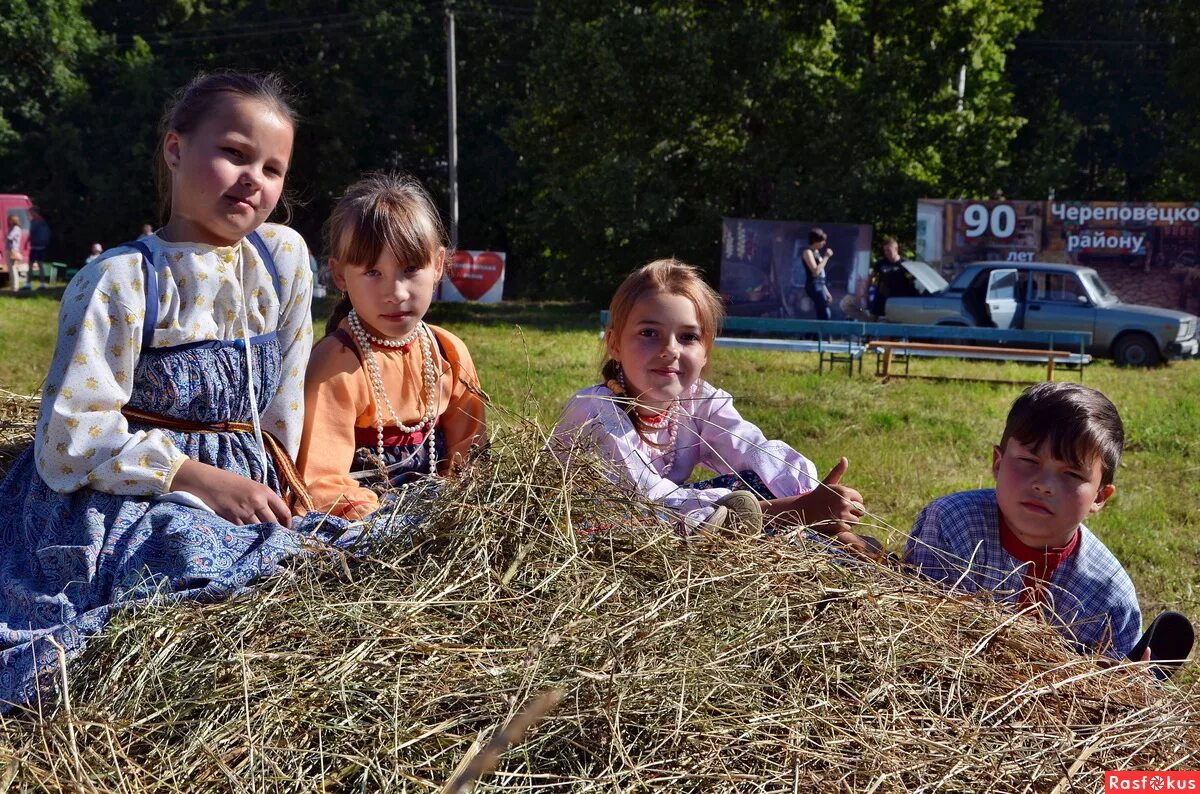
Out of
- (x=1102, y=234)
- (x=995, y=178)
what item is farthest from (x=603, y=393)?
(x=995, y=178)

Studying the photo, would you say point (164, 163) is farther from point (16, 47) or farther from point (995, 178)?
point (16, 47)

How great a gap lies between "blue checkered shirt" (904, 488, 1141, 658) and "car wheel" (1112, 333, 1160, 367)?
11.6 metres

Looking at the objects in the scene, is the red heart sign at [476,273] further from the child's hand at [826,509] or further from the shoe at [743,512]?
the shoe at [743,512]

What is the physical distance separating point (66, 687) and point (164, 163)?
1359 millimetres

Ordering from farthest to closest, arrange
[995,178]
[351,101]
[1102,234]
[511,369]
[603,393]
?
[351,101] < [995,178] < [1102,234] < [511,369] < [603,393]

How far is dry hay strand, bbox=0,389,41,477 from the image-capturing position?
337 centimetres

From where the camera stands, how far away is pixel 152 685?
2141mm

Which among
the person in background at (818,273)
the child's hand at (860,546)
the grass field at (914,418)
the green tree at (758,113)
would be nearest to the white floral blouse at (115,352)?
the grass field at (914,418)

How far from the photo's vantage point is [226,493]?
105 inches

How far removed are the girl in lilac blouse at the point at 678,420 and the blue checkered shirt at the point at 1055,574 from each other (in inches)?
9.5

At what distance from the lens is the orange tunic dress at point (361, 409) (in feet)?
10.1

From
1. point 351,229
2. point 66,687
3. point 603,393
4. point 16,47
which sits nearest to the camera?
point 66,687

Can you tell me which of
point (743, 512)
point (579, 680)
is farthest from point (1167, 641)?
point (579, 680)

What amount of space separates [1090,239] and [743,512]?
54.4 feet
